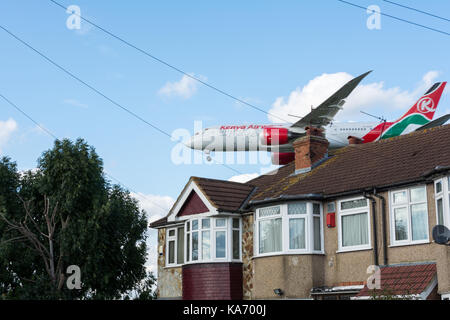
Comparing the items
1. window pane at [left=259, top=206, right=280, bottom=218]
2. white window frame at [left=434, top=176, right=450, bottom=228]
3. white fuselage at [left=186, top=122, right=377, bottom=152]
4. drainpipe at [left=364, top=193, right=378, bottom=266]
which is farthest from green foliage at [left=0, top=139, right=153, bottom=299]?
white fuselage at [left=186, top=122, right=377, bottom=152]

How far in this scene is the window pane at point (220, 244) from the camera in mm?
21797

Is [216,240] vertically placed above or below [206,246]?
above

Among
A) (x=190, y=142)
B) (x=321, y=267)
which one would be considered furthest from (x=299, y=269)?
(x=190, y=142)

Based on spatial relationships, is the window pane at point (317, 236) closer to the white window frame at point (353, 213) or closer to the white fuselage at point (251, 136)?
the white window frame at point (353, 213)

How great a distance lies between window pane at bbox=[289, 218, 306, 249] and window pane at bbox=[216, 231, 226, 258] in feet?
10.2

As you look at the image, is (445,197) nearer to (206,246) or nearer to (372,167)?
(372,167)

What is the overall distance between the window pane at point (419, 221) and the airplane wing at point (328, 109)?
871 inches

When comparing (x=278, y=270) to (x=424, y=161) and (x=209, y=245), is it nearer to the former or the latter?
(x=209, y=245)

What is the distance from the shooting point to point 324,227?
19.8 m

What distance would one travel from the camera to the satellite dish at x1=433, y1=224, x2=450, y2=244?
1470cm

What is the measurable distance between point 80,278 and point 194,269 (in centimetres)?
442

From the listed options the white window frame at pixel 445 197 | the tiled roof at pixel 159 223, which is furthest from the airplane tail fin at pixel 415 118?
the white window frame at pixel 445 197

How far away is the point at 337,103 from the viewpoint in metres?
41.5

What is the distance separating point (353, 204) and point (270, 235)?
2.90 meters
